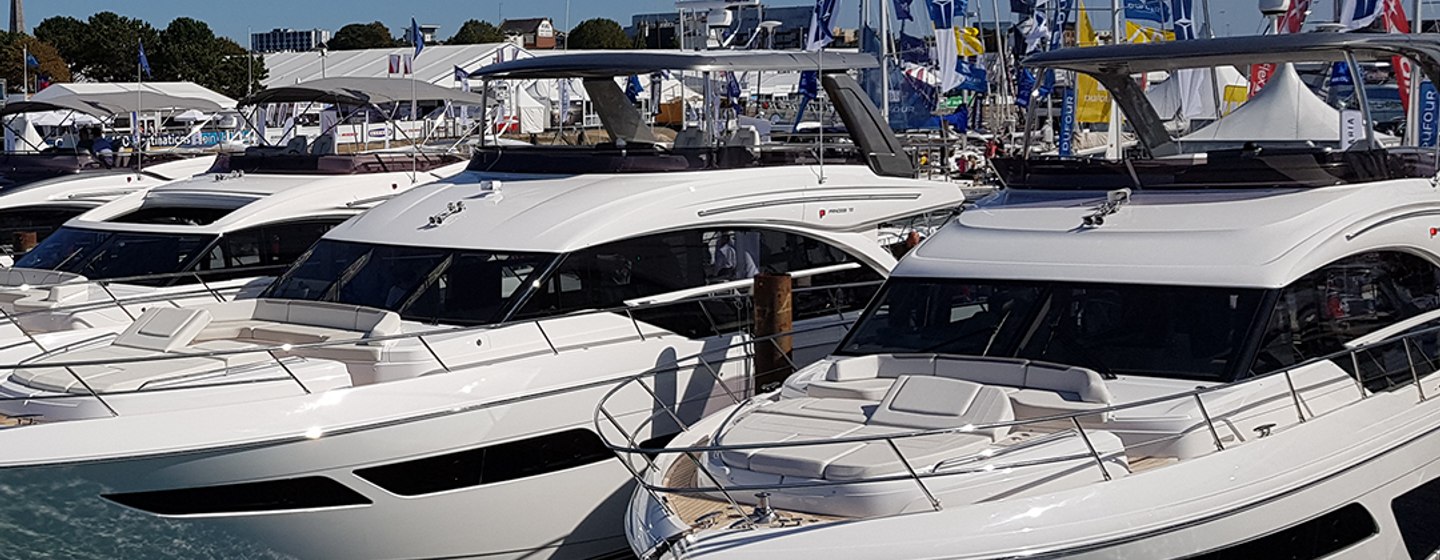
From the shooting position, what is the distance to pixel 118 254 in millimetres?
12742

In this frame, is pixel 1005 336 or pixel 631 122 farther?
pixel 631 122

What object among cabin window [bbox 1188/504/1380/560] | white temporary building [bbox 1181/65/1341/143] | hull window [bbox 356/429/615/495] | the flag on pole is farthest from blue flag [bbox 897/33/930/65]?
cabin window [bbox 1188/504/1380/560]

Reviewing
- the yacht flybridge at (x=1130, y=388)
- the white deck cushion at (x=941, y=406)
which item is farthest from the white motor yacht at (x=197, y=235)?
the white deck cushion at (x=941, y=406)

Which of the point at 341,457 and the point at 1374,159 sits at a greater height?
the point at 1374,159

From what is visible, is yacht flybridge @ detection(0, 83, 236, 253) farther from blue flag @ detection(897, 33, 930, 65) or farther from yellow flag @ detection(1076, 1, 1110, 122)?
blue flag @ detection(897, 33, 930, 65)

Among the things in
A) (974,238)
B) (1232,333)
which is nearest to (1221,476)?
(1232,333)

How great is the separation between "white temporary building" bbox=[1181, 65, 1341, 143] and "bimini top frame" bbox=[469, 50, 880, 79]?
4.90 metres

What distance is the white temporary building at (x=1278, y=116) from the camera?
15.3 metres

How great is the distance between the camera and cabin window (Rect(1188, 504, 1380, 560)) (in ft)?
20.5

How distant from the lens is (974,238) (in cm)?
807

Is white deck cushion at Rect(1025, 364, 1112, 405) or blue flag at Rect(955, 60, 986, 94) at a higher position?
blue flag at Rect(955, 60, 986, 94)

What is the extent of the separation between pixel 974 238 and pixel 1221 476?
211 centimetres

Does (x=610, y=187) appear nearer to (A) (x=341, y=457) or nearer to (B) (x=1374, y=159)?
(A) (x=341, y=457)

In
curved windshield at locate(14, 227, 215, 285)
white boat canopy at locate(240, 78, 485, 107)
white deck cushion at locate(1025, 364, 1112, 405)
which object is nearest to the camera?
white deck cushion at locate(1025, 364, 1112, 405)
